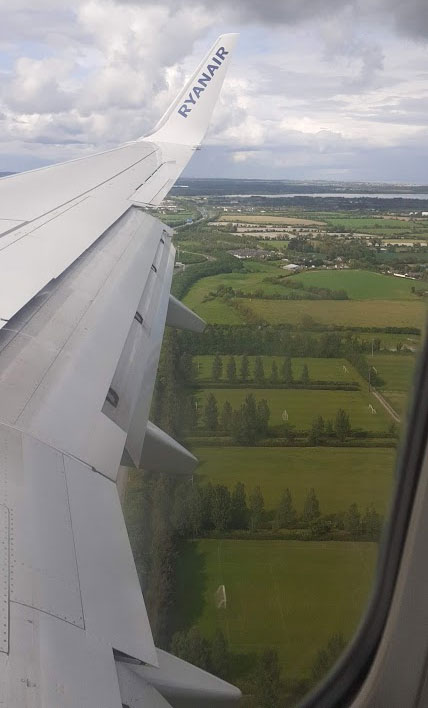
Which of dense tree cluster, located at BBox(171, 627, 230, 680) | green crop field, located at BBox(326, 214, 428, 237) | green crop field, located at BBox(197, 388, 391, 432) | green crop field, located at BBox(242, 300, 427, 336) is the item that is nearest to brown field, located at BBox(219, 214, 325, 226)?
green crop field, located at BBox(326, 214, 428, 237)

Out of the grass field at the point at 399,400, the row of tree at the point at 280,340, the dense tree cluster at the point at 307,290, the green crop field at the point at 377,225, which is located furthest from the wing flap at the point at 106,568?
the dense tree cluster at the point at 307,290

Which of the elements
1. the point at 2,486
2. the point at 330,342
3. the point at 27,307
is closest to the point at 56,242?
the point at 27,307

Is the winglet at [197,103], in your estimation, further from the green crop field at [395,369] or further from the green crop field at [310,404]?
the green crop field at [395,369]

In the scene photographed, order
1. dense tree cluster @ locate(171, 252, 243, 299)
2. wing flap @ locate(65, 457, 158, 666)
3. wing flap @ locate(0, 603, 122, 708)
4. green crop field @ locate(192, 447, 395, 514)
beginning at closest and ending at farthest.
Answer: wing flap @ locate(0, 603, 122, 708), wing flap @ locate(65, 457, 158, 666), green crop field @ locate(192, 447, 395, 514), dense tree cluster @ locate(171, 252, 243, 299)

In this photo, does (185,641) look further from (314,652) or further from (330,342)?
(330,342)

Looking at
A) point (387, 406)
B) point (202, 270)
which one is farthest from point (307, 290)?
point (202, 270)

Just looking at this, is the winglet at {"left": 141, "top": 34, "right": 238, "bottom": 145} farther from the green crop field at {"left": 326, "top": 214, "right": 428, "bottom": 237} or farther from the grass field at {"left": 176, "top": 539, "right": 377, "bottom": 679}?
the grass field at {"left": 176, "top": 539, "right": 377, "bottom": 679}

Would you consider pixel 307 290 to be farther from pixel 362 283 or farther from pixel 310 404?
pixel 310 404
